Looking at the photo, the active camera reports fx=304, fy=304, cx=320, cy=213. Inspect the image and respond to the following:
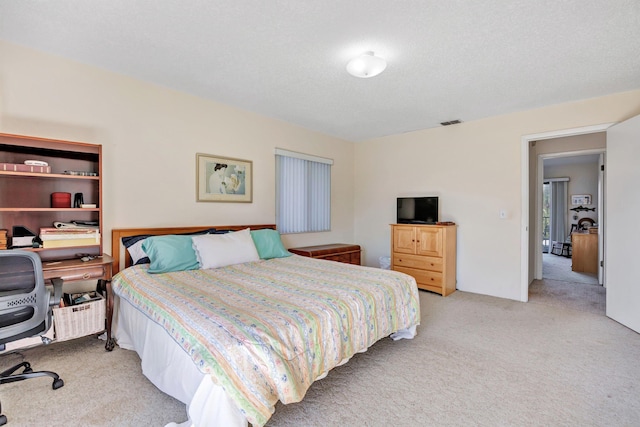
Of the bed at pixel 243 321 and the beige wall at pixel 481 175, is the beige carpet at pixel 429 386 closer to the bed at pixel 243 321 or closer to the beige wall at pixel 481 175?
the bed at pixel 243 321

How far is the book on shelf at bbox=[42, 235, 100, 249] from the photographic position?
2395mm

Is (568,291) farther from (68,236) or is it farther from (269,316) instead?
(68,236)

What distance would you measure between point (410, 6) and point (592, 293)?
4.66 metres

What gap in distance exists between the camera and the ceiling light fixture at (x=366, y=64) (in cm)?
241

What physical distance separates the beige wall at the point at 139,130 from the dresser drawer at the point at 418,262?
1.99m

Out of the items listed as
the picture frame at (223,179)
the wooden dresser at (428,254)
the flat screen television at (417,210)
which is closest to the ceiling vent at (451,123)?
the flat screen television at (417,210)

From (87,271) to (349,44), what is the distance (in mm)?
2703

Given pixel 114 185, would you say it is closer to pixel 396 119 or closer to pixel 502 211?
pixel 396 119

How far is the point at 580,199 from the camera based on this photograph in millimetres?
7602

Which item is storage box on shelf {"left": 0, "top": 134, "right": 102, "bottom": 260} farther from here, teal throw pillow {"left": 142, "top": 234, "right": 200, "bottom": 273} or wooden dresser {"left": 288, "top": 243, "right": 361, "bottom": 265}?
wooden dresser {"left": 288, "top": 243, "right": 361, "bottom": 265}

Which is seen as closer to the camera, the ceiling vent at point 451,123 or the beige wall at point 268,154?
the beige wall at point 268,154

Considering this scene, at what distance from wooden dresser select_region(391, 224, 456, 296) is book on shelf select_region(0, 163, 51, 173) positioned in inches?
158

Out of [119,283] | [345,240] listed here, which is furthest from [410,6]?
[345,240]

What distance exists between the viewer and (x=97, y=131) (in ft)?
9.34
